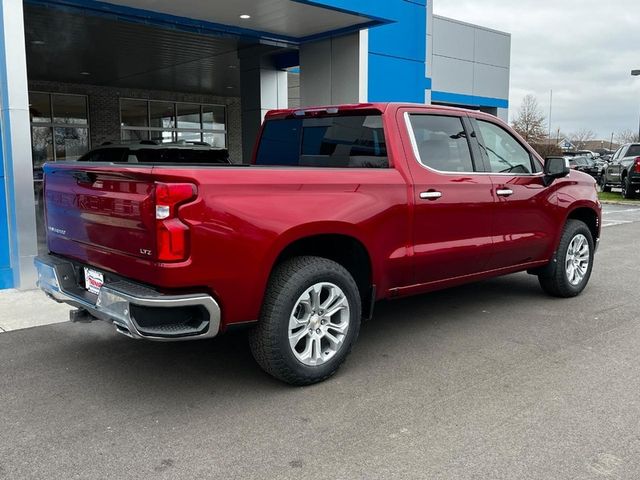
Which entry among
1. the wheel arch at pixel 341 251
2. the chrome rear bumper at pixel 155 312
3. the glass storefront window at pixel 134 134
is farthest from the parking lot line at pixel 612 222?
the glass storefront window at pixel 134 134

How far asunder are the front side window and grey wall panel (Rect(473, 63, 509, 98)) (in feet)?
62.1

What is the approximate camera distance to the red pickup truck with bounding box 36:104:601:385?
3.42m

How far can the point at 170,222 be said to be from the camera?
332cm

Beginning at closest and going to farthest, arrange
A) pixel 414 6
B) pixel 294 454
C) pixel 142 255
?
pixel 294 454 → pixel 142 255 → pixel 414 6

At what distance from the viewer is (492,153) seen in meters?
5.48

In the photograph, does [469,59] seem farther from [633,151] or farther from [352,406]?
[352,406]

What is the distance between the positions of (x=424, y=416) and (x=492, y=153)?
9.14ft

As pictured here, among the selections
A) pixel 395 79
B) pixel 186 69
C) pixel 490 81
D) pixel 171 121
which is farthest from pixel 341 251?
pixel 490 81

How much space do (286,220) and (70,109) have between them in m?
18.3

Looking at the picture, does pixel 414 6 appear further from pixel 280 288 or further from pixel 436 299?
pixel 280 288

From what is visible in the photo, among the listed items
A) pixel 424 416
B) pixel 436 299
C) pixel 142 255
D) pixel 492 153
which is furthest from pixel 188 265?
pixel 436 299

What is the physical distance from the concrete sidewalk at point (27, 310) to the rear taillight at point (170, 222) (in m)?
2.89

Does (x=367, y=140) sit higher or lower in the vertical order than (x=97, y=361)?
higher

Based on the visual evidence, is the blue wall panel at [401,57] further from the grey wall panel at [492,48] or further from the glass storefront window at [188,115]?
the grey wall panel at [492,48]
